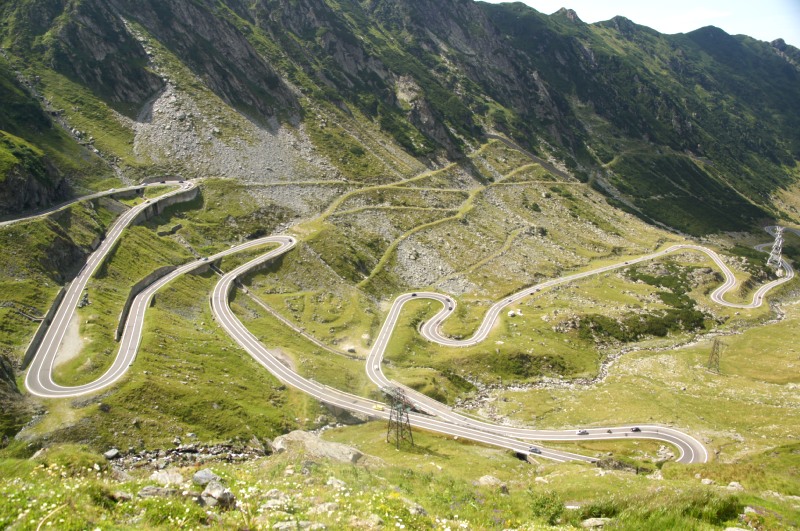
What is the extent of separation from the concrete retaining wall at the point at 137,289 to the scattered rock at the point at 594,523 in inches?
3201

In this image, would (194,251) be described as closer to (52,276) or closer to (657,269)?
(52,276)

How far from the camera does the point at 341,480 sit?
30891mm

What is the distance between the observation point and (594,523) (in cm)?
2380

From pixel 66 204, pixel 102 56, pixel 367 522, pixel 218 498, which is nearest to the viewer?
pixel 367 522

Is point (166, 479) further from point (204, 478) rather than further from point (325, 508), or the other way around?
point (325, 508)

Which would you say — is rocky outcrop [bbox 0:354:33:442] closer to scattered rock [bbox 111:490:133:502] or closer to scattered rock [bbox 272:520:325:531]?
scattered rock [bbox 111:490:133:502]

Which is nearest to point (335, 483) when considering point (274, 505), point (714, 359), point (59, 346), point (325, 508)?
point (325, 508)

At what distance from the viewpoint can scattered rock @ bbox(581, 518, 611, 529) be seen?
23.4 meters

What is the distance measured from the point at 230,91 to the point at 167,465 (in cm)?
17936

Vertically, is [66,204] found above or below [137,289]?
above

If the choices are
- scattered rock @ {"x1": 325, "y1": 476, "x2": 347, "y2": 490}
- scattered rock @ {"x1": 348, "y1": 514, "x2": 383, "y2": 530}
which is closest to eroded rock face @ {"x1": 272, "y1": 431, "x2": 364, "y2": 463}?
scattered rock @ {"x1": 325, "y1": 476, "x2": 347, "y2": 490}

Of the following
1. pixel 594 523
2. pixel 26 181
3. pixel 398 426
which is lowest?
pixel 398 426

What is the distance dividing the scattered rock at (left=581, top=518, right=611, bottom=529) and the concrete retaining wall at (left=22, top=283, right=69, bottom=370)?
80405 millimetres

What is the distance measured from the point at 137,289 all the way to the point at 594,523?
101 metres
